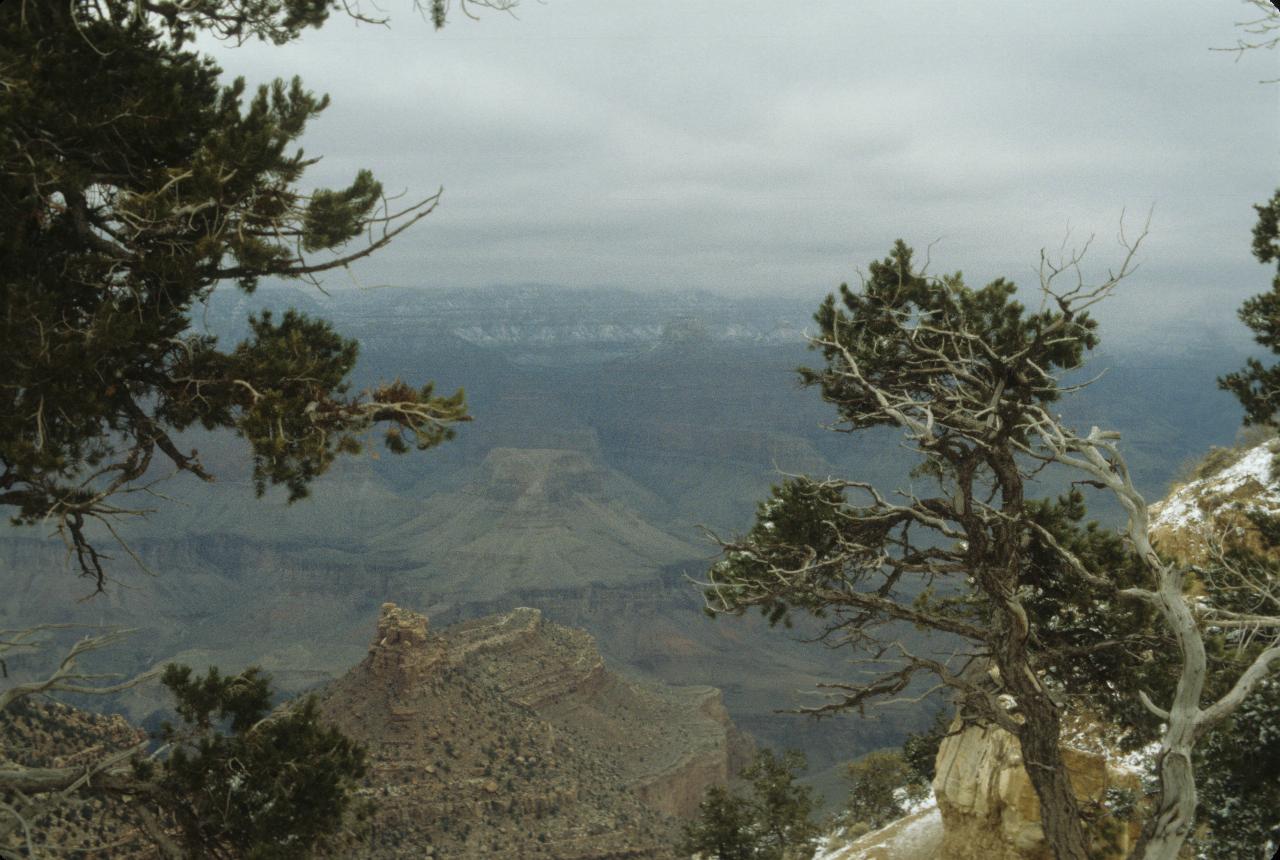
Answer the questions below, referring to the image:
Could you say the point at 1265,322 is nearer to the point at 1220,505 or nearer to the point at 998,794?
the point at 1220,505

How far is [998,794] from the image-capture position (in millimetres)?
15359

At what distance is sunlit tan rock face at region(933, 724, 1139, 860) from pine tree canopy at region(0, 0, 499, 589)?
11.1m

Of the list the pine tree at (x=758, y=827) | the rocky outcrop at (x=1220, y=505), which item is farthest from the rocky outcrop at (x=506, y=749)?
the rocky outcrop at (x=1220, y=505)

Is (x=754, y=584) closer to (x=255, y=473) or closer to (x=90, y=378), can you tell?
(x=255, y=473)

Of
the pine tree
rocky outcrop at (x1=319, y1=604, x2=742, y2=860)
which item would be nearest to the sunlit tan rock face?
the pine tree

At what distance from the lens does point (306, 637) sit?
172 m

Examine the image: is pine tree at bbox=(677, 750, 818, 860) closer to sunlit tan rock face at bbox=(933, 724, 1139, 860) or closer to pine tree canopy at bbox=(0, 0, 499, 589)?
sunlit tan rock face at bbox=(933, 724, 1139, 860)

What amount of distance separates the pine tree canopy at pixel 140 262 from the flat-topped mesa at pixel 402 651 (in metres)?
49.2

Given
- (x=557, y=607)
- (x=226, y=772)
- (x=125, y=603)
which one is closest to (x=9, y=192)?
(x=226, y=772)

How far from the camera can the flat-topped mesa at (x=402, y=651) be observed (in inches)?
2263

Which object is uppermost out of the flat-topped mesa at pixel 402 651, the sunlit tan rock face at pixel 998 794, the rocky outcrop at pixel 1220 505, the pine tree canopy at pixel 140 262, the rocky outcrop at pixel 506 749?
the pine tree canopy at pixel 140 262

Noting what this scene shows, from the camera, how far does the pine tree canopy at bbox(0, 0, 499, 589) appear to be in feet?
28.7

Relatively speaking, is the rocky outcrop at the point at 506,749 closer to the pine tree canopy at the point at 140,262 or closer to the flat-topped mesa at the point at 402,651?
the flat-topped mesa at the point at 402,651

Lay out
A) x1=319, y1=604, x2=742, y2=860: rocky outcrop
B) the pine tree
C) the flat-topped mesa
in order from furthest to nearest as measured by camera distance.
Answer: the flat-topped mesa → x1=319, y1=604, x2=742, y2=860: rocky outcrop → the pine tree
